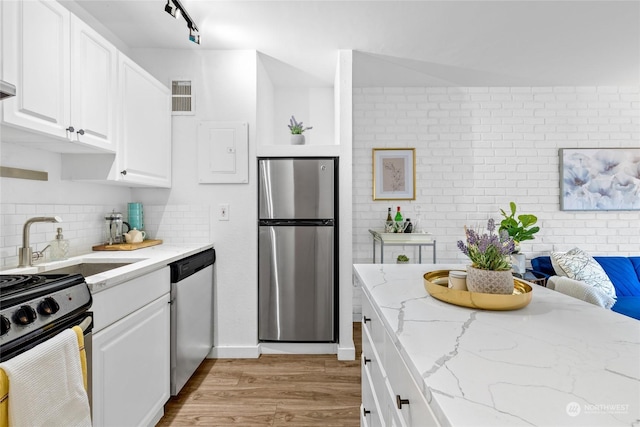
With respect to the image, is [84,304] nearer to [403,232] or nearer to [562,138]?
[403,232]

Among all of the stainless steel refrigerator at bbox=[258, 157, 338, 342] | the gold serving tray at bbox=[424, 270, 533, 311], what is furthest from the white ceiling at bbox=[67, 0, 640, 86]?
the gold serving tray at bbox=[424, 270, 533, 311]

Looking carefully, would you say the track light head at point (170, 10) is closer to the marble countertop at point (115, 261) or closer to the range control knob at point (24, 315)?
the marble countertop at point (115, 261)

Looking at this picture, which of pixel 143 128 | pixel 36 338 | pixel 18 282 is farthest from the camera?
pixel 143 128

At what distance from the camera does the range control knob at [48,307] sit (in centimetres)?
105

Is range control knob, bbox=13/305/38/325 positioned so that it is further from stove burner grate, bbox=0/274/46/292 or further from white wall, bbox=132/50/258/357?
white wall, bbox=132/50/258/357

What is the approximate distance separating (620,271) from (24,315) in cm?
456

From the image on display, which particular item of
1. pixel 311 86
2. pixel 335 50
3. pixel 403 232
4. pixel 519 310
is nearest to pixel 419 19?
pixel 335 50

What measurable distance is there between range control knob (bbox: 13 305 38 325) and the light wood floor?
4.11 feet

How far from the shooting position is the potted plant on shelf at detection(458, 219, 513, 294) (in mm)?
960

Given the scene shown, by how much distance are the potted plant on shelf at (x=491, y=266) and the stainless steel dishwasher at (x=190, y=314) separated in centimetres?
175

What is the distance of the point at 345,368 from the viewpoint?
2545mm

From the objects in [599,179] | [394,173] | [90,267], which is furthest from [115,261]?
[599,179]

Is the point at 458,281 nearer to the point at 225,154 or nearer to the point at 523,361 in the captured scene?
the point at 523,361

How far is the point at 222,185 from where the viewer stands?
2787 mm
